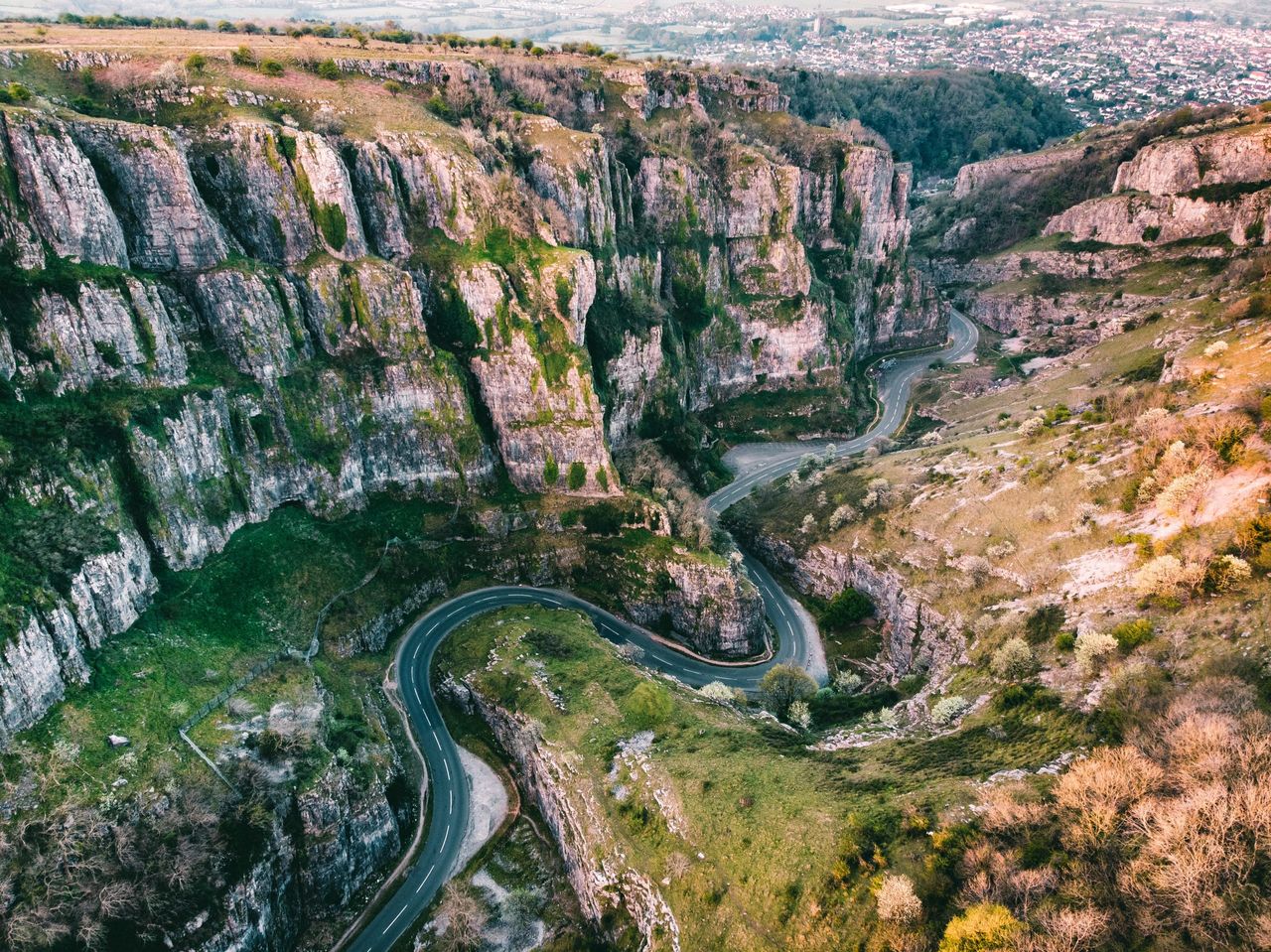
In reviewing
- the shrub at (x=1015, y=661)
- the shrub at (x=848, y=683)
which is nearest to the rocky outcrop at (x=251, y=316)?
the shrub at (x=848, y=683)

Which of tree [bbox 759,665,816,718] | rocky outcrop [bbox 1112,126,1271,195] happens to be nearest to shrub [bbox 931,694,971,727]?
tree [bbox 759,665,816,718]

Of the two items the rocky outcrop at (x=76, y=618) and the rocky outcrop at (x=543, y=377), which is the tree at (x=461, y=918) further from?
the rocky outcrop at (x=543, y=377)

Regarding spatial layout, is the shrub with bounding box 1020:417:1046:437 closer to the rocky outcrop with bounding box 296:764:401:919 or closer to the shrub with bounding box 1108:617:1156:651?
the shrub with bounding box 1108:617:1156:651

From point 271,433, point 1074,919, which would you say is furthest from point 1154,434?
point 271,433

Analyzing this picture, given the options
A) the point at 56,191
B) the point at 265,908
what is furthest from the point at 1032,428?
the point at 56,191

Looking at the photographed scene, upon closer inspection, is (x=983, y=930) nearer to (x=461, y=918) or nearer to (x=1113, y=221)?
(x=461, y=918)
